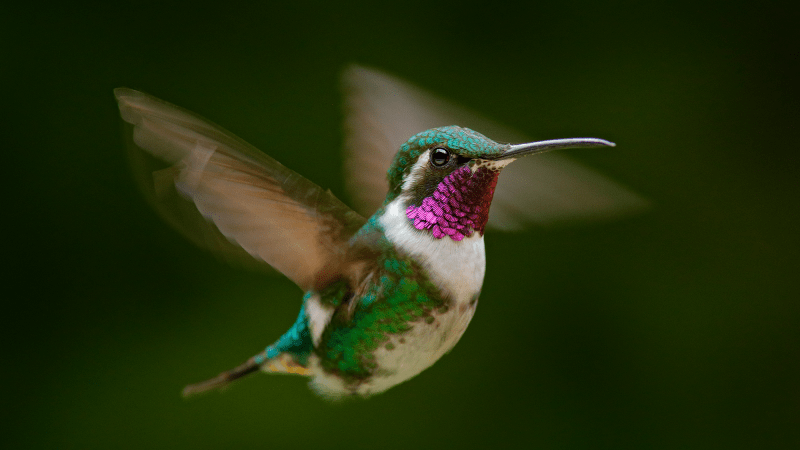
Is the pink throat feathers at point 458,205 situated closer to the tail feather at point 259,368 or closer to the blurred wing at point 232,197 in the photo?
the blurred wing at point 232,197

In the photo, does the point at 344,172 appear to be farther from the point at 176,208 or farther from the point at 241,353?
the point at 241,353

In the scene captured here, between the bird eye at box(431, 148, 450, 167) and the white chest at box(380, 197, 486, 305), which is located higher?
the bird eye at box(431, 148, 450, 167)

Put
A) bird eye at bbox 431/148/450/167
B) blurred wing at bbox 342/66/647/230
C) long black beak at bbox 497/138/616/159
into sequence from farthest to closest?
blurred wing at bbox 342/66/647/230 < bird eye at bbox 431/148/450/167 < long black beak at bbox 497/138/616/159

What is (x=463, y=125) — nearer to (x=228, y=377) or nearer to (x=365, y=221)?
(x=365, y=221)

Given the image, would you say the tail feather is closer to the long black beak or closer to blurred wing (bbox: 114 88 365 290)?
blurred wing (bbox: 114 88 365 290)

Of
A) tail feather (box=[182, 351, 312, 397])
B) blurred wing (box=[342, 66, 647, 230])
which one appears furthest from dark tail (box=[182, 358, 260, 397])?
blurred wing (box=[342, 66, 647, 230])

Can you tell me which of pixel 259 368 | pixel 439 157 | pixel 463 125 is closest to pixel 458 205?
pixel 439 157
